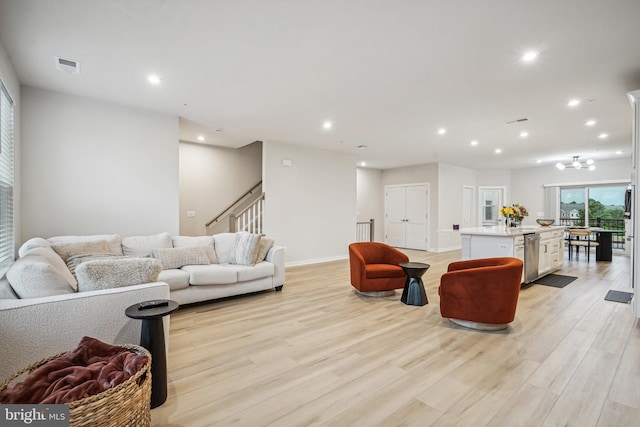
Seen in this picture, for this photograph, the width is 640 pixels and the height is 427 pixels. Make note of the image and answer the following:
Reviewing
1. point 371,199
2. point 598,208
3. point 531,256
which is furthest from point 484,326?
point 598,208

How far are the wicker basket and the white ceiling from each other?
2.45m

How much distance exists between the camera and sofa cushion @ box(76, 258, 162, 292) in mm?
2111

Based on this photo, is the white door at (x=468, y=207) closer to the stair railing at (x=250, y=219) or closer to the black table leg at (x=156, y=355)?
the stair railing at (x=250, y=219)

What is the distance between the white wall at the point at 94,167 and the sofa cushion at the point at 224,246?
0.75m

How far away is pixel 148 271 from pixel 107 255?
161 cm

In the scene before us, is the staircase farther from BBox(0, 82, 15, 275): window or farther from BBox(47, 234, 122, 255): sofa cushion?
BBox(0, 82, 15, 275): window

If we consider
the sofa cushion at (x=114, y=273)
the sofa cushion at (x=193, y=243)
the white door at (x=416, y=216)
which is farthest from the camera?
the white door at (x=416, y=216)

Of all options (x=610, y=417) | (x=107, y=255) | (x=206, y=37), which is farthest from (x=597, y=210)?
(x=107, y=255)

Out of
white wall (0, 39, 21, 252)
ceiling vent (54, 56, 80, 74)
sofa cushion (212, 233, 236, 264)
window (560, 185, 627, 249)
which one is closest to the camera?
ceiling vent (54, 56, 80, 74)

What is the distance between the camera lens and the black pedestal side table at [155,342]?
191 cm

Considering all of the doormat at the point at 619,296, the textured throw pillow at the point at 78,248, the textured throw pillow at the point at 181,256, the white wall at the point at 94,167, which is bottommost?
the doormat at the point at 619,296

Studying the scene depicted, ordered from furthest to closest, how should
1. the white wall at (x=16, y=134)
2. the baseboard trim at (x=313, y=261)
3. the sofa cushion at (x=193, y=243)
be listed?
the baseboard trim at (x=313, y=261) < the sofa cushion at (x=193, y=243) < the white wall at (x=16, y=134)

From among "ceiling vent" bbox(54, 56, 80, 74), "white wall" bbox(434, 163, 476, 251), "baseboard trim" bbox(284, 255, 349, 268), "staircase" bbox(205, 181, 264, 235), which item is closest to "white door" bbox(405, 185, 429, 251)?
"white wall" bbox(434, 163, 476, 251)

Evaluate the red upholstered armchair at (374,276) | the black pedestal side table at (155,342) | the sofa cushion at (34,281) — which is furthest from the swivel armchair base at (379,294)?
the sofa cushion at (34,281)
